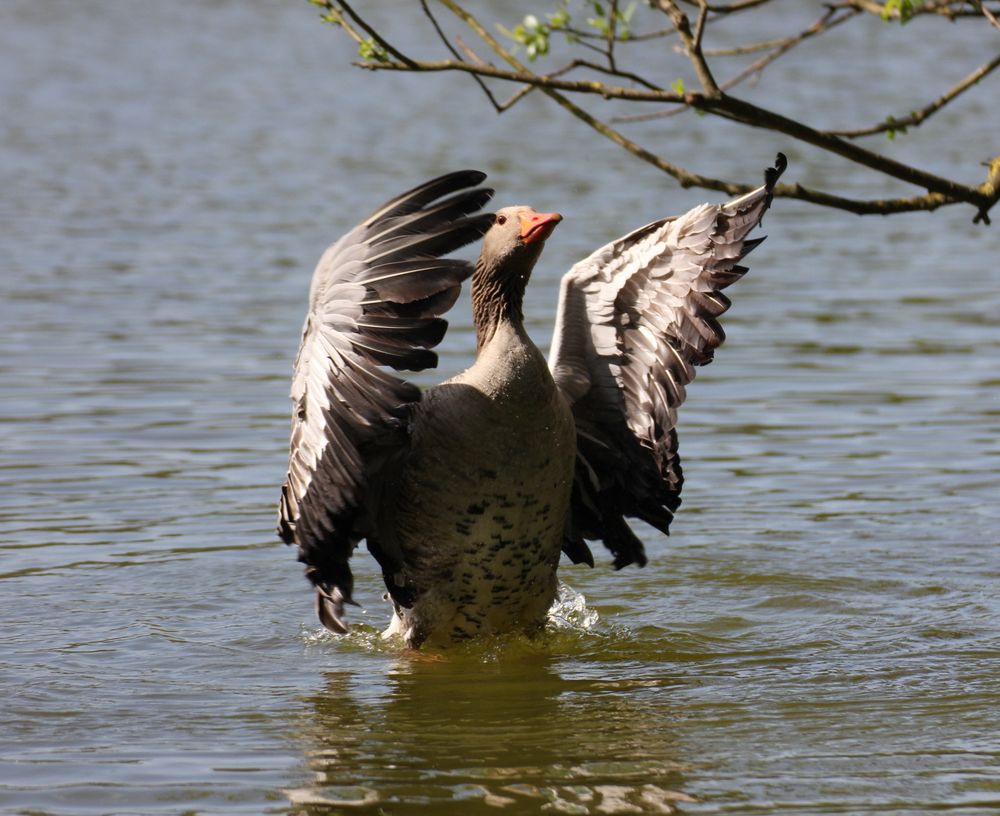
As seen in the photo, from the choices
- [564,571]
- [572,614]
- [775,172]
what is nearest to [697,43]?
[775,172]

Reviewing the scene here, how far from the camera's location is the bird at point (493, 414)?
6.27 metres

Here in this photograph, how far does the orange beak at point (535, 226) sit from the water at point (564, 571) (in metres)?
1.97

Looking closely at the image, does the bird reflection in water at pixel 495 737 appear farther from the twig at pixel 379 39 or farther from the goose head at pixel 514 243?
the twig at pixel 379 39

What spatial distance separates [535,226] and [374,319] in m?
1.24

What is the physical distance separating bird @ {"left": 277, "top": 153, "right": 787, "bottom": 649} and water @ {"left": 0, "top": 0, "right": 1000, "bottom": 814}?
1.59 feet

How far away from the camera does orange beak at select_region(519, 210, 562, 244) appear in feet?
23.3

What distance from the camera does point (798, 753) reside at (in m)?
6.07

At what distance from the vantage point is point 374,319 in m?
6.18

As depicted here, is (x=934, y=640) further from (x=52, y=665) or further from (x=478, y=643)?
(x=52, y=665)

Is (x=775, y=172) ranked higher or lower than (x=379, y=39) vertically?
lower

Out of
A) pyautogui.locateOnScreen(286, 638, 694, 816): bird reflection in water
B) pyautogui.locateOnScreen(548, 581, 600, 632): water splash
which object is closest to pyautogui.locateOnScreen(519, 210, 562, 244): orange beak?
pyautogui.locateOnScreen(548, 581, 600, 632): water splash

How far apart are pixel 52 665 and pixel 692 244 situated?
3.38 m

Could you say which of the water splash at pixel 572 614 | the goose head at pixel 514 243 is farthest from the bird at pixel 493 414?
the water splash at pixel 572 614

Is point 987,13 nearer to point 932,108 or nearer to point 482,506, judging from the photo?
point 932,108
